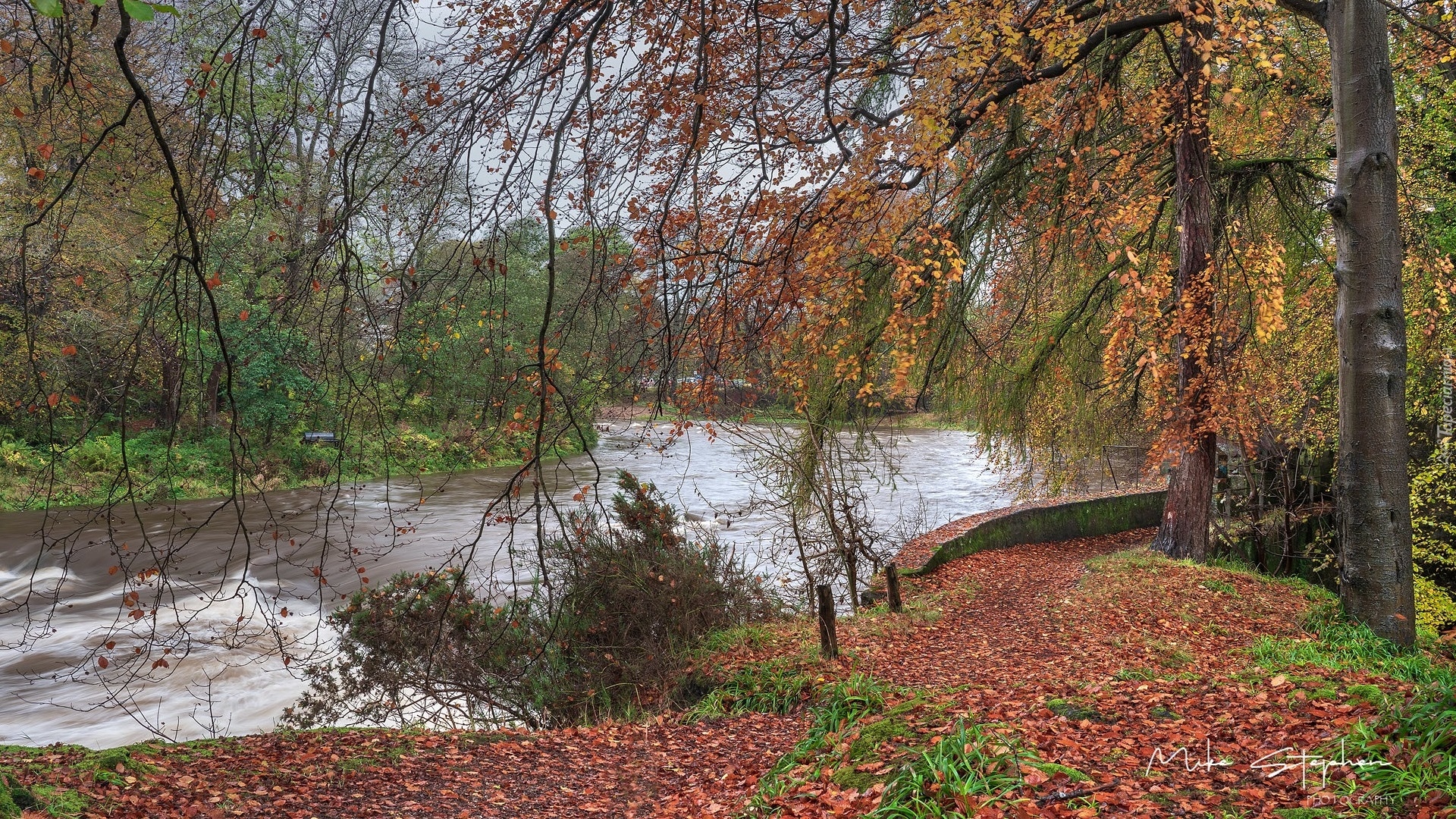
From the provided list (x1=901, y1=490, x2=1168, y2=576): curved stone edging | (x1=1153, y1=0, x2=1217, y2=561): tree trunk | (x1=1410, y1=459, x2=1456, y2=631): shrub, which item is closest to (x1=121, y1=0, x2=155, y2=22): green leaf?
(x1=1153, y1=0, x2=1217, y2=561): tree trunk

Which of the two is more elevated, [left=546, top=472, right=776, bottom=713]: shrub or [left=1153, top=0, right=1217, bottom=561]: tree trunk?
[left=1153, top=0, right=1217, bottom=561]: tree trunk

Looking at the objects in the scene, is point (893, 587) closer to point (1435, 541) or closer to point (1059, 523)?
point (1435, 541)

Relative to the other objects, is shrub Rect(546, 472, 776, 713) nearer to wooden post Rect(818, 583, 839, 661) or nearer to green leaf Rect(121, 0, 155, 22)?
wooden post Rect(818, 583, 839, 661)

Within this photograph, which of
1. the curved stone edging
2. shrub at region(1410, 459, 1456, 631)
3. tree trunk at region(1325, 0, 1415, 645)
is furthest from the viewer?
the curved stone edging

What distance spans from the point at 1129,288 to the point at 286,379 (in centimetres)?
1737

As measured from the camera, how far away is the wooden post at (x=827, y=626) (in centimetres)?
675

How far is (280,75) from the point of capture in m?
3.65

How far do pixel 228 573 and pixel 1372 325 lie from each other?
1548 centimetres

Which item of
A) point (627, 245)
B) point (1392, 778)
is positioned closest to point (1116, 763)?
point (1392, 778)

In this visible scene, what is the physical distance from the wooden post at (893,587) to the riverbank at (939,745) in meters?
0.46

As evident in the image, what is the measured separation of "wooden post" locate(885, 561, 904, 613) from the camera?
351 inches

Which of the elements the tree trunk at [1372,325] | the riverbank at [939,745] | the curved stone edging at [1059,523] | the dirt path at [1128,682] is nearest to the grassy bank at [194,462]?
the curved stone edging at [1059,523]

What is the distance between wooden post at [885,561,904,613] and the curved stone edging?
8.15 feet

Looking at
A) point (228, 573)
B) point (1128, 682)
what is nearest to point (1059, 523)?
point (1128, 682)
